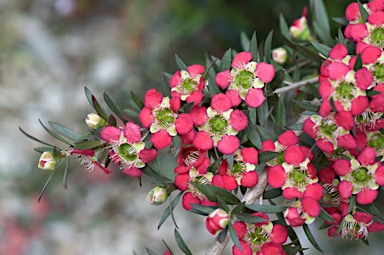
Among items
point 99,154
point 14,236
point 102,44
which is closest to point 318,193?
point 99,154

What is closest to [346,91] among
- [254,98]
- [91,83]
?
[254,98]

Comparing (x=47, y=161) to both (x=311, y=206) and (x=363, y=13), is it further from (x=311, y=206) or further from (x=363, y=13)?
(x=363, y=13)

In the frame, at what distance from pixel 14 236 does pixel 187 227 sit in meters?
0.65

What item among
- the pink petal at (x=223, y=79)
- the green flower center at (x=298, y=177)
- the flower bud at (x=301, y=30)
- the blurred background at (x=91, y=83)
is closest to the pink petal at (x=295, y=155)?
the green flower center at (x=298, y=177)

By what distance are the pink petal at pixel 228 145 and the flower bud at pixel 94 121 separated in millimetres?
149

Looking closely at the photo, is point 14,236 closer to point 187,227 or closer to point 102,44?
point 187,227

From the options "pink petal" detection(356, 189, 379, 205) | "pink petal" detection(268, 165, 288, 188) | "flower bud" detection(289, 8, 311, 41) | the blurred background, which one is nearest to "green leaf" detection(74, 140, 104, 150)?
"pink petal" detection(268, 165, 288, 188)

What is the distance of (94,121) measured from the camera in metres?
0.71

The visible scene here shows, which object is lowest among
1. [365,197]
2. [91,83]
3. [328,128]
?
[91,83]

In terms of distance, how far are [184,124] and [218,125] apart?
4 cm

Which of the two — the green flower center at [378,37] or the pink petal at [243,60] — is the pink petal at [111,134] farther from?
the green flower center at [378,37]

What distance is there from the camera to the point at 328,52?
0.74 meters

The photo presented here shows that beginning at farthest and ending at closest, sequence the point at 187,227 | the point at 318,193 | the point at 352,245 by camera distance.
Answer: the point at 187,227
the point at 352,245
the point at 318,193

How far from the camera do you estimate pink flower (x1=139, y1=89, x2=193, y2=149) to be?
69 centimetres
